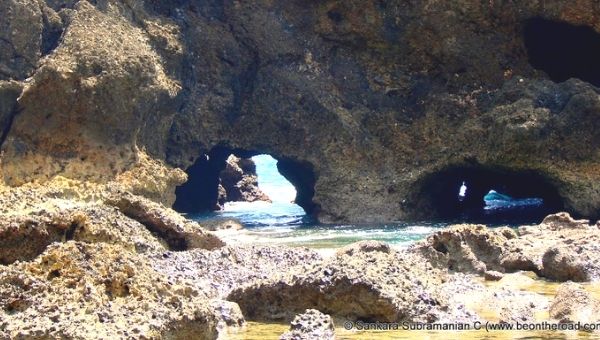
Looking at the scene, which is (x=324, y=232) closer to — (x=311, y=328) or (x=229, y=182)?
(x=311, y=328)

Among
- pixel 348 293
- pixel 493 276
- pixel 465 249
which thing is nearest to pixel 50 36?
pixel 465 249

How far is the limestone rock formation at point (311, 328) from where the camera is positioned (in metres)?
6.09

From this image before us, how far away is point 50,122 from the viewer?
19.5 m

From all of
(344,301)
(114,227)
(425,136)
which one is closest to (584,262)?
(344,301)

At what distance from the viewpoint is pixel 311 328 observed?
244 inches

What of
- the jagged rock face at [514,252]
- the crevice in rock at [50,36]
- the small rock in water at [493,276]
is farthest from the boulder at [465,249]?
the crevice in rock at [50,36]

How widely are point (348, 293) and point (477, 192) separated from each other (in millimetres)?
18786

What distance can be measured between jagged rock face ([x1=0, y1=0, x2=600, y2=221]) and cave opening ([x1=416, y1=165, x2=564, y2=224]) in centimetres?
22

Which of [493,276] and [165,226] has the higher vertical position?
[165,226]

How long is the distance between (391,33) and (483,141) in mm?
4498

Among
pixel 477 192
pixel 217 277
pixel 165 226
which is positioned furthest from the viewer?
pixel 477 192

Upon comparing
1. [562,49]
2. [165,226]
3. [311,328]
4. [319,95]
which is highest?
[562,49]

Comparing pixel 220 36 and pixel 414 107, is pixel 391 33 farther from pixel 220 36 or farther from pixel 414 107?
pixel 220 36

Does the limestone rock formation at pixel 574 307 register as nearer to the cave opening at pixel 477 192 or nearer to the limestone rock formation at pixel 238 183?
the cave opening at pixel 477 192
